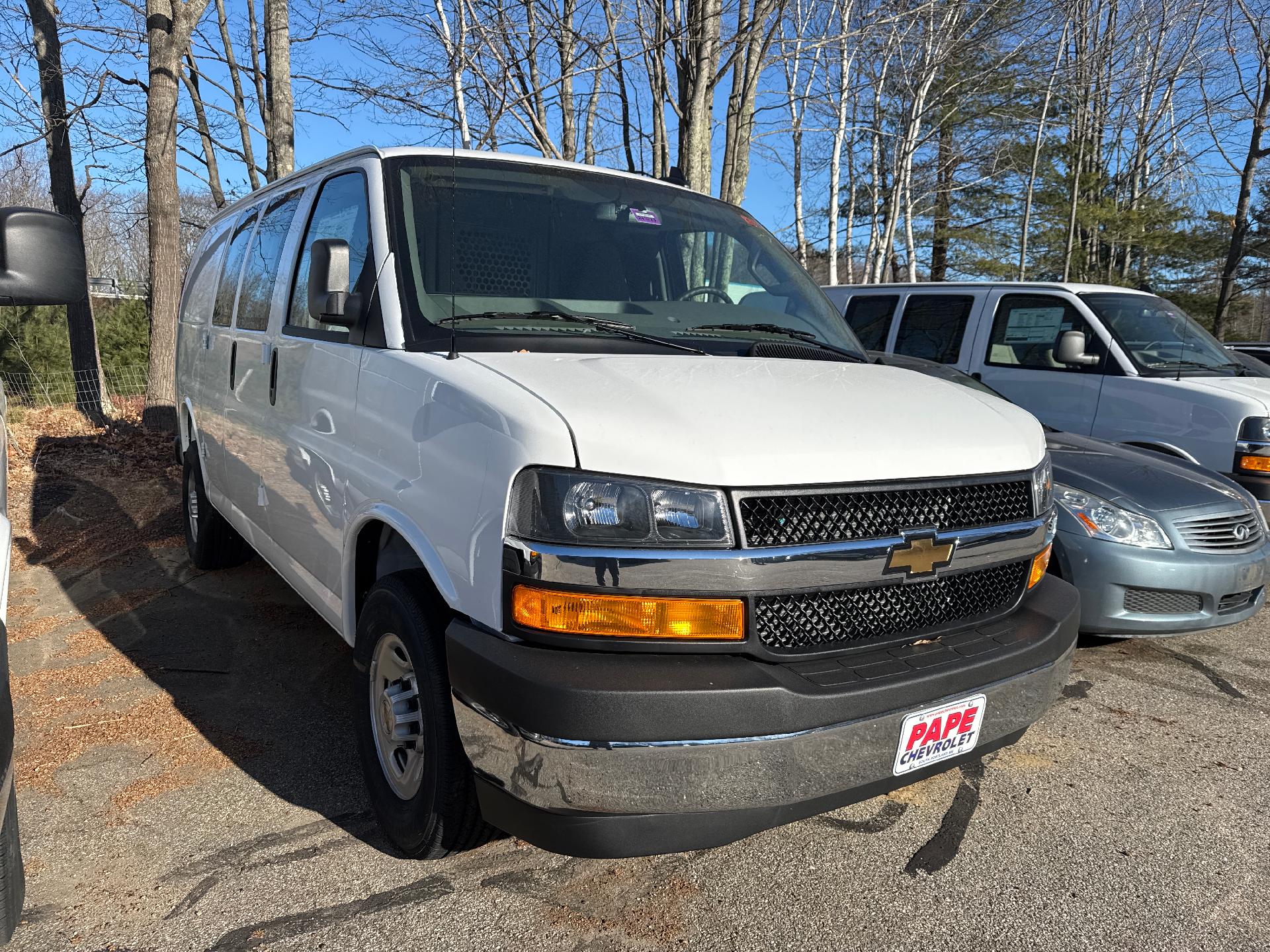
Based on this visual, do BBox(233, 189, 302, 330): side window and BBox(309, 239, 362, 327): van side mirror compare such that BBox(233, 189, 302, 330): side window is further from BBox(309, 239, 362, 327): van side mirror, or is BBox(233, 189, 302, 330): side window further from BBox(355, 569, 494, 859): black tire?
BBox(355, 569, 494, 859): black tire

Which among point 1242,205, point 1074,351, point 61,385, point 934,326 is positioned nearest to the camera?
point 1074,351

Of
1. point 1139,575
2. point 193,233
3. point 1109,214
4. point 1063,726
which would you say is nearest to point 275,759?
point 1063,726

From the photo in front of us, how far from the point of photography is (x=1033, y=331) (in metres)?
7.33

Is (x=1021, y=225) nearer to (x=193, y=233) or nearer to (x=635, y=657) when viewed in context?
(x=193, y=233)

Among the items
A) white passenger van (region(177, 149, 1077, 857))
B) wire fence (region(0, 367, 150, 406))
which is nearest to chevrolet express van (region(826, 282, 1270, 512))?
white passenger van (region(177, 149, 1077, 857))

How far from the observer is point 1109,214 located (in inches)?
1105

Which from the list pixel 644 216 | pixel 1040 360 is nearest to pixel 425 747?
pixel 644 216

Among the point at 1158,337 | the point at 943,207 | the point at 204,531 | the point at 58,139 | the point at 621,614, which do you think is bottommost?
the point at 204,531

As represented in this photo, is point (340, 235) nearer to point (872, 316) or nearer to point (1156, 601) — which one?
point (1156, 601)

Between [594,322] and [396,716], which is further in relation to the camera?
[594,322]

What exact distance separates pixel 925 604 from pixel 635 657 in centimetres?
85

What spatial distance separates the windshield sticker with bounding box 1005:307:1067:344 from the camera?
283 inches

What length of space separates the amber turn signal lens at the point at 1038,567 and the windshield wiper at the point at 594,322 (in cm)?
116

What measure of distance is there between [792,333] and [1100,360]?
464cm
